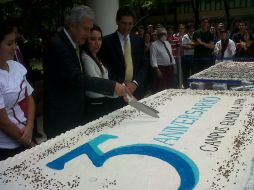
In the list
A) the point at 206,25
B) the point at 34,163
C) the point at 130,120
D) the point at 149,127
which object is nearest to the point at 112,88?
the point at 130,120

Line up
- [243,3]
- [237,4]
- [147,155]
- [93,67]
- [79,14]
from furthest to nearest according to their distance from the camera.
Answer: [237,4], [243,3], [93,67], [79,14], [147,155]

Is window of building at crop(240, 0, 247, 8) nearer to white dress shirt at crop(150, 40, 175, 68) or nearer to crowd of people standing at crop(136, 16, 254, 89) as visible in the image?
crowd of people standing at crop(136, 16, 254, 89)

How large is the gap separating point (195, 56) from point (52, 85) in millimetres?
6667

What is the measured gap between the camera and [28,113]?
263cm

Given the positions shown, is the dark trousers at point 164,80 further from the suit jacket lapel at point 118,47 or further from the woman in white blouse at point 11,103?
the woman in white blouse at point 11,103

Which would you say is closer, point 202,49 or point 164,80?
point 164,80

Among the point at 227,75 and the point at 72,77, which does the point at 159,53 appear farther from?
the point at 72,77

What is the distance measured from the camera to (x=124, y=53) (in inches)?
156

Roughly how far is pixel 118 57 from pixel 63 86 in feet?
3.81

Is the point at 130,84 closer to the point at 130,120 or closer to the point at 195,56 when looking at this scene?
the point at 130,120

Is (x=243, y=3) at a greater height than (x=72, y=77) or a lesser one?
lesser

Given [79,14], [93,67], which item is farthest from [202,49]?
[79,14]

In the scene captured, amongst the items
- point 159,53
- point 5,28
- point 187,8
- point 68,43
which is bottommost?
point 187,8

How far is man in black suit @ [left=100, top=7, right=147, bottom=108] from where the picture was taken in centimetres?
392
